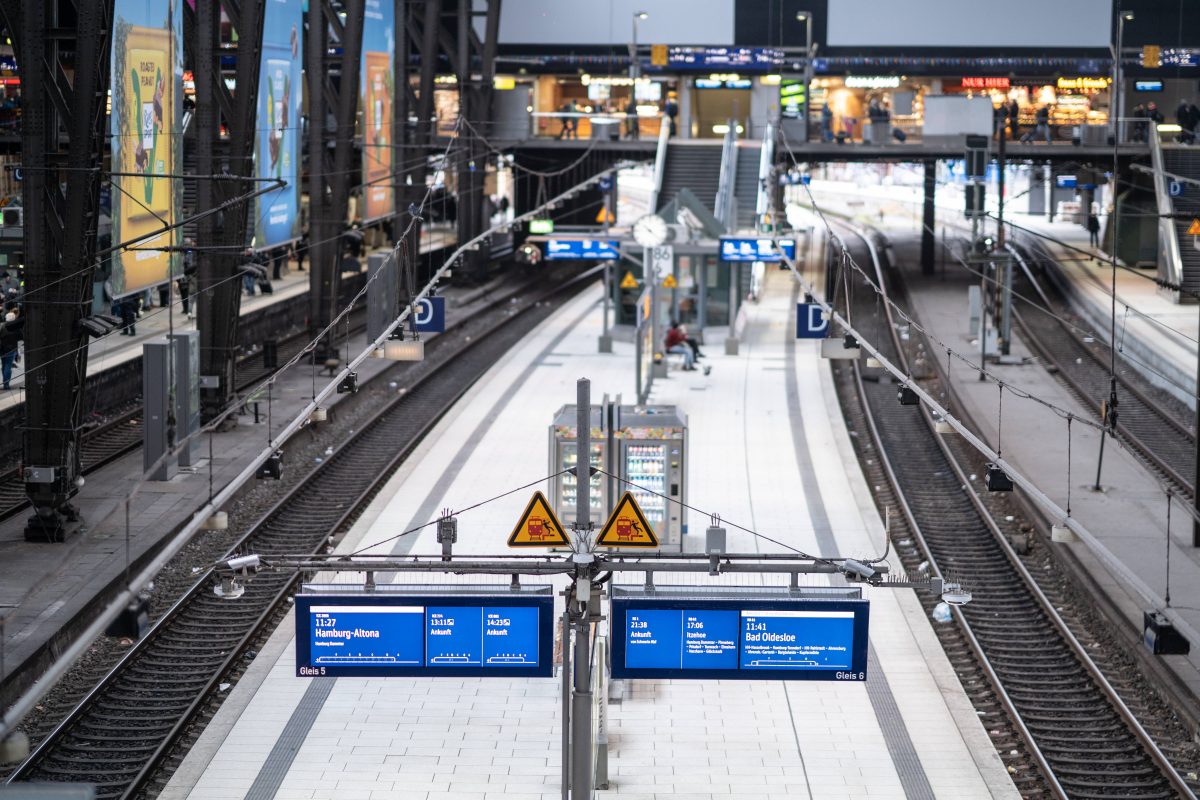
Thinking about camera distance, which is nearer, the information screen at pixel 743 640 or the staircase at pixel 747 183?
the information screen at pixel 743 640

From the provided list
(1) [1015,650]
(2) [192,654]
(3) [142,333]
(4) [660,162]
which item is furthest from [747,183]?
(2) [192,654]

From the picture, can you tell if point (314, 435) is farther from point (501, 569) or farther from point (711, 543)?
point (501, 569)

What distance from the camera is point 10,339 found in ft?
94.4

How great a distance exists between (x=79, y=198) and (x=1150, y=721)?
12.8 meters

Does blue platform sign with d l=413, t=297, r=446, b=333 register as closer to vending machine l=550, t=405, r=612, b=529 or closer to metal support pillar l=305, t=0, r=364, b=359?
vending machine l=550, t=405, r=612, b=529

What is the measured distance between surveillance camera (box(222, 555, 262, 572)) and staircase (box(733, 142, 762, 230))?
33705mm

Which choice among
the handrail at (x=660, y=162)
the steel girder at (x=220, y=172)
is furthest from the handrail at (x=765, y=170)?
the steel girder at (x=220, y=172)

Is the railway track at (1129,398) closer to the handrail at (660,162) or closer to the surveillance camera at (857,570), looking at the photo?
the handrail at (660,162)

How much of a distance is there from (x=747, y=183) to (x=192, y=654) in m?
31.7

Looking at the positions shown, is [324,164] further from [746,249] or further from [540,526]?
[540,526]

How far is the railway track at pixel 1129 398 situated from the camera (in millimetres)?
27203

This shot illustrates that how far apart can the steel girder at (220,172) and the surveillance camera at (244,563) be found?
1479 centimetres

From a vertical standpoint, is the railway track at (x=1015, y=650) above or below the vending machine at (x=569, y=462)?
below

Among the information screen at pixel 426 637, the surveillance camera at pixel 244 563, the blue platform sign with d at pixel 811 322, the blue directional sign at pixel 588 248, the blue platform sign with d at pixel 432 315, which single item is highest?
the blue directional sign at pixel 588 248
